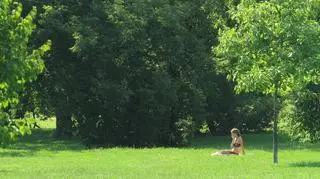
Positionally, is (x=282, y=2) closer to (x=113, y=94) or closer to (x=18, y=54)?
(x=18, y=54)

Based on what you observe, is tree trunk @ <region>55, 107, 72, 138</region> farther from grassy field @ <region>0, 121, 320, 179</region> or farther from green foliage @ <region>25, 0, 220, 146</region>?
grassy field @ <region>0, 121, 320, 179</region>

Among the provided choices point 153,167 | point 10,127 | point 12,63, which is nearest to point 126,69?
point 153,167

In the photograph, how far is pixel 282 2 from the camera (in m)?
21.3

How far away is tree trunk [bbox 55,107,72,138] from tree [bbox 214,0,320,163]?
18.9 meters

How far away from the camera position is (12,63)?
33.2ft

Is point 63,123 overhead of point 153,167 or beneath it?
overhead

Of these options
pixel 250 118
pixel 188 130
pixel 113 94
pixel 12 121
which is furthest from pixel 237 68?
pixel 250 118

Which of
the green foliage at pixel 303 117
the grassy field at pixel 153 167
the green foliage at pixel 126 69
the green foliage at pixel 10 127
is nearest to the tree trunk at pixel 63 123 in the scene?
the green foliage at pixel 126 69

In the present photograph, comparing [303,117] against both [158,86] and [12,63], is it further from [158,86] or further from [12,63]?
[12,63]

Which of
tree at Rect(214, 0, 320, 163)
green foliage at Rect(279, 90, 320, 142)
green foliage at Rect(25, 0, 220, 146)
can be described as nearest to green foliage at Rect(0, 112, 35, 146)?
tree at Rect(214, 0, 320, 163)

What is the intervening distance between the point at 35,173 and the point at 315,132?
11017 millimetres

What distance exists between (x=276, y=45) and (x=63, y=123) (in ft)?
79.8

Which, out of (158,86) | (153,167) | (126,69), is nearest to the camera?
(153,167)

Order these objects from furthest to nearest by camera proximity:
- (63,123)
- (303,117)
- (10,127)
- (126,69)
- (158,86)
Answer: (63,123) → (126,69) → (158,86) → (303,117) → (10,127)
